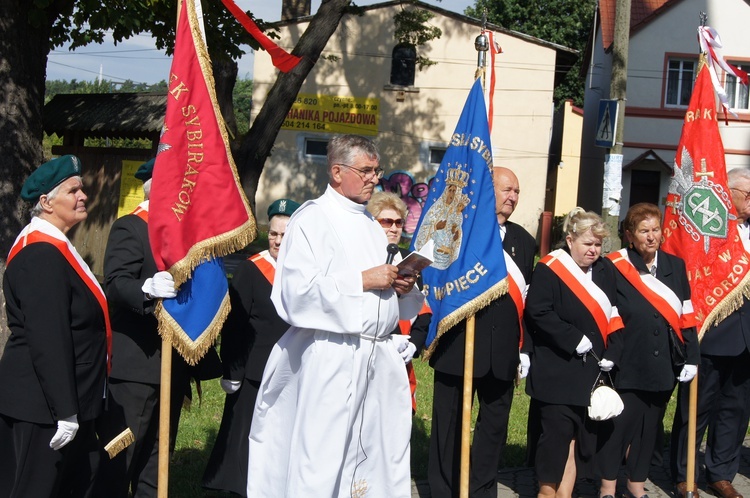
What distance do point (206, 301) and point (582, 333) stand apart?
2352 millimetres

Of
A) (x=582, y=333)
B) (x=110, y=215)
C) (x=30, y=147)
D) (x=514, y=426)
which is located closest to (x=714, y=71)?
(x=582, y=333)

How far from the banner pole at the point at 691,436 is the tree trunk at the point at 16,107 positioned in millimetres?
5579

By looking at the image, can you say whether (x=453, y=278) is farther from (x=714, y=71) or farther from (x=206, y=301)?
(x=714, y=71)

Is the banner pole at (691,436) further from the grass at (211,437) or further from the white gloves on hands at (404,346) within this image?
the white gloves on hands at (404,346)

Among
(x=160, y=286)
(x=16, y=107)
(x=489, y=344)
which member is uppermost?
(x=16, y=107)

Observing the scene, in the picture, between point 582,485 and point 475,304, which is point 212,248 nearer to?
point 475,304

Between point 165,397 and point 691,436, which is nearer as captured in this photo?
point 165,397

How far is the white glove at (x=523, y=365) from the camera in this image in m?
5.90

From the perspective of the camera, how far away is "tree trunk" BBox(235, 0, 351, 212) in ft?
41.0

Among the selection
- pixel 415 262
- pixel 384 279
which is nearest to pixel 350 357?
pixel 384 279

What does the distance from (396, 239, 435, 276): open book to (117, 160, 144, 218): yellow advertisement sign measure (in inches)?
332

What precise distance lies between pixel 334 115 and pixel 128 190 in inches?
677

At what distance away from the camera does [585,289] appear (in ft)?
19.4

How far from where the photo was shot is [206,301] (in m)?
5.21
